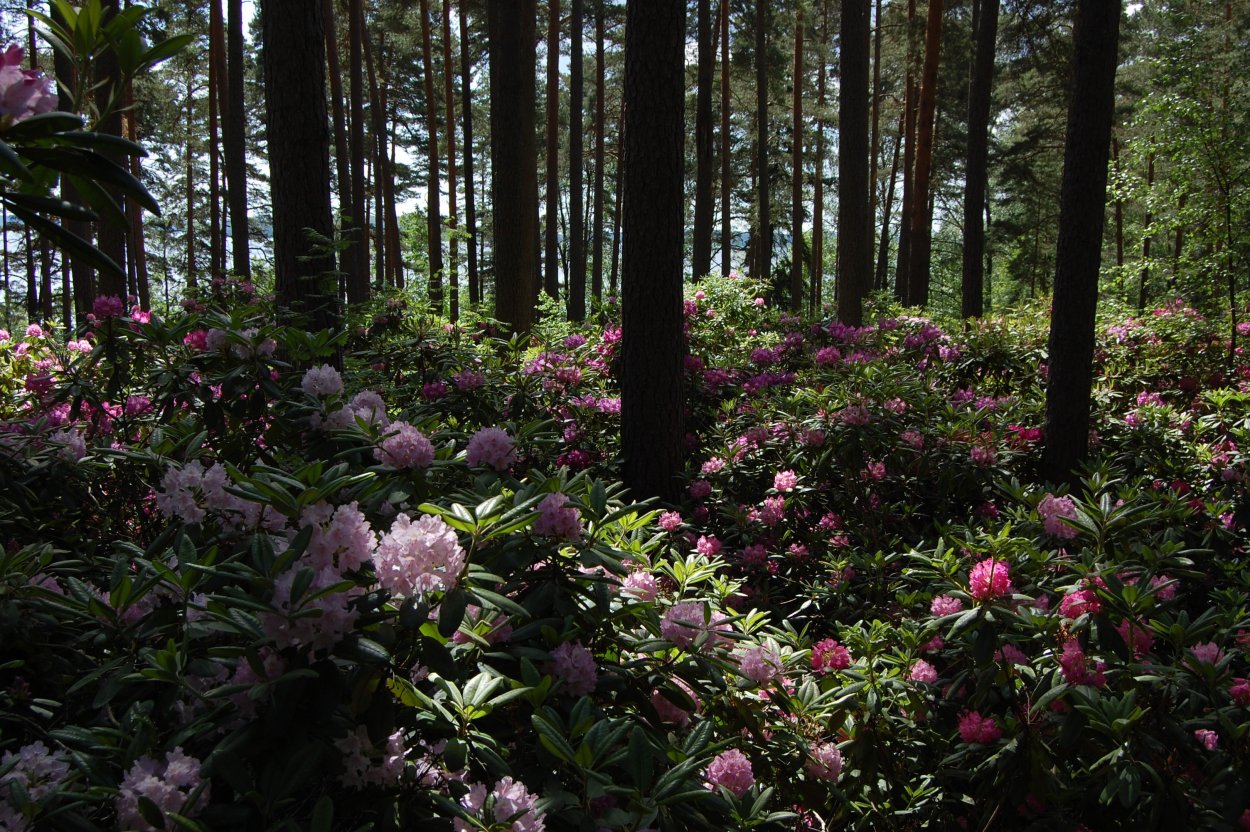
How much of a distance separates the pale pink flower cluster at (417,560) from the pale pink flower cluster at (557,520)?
0.80 feet

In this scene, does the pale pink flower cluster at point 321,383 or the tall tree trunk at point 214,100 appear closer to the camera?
the pale pink flower cluster at point 321,383

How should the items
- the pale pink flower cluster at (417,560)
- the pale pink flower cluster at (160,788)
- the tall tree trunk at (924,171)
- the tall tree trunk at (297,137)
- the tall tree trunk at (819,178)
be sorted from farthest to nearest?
the tall tree trunk at (819,178), the tall tree trunk at (924,171), the tall tree trunk at (297,137), the pale pink flower cluster at (417,560), the pale pink flower cluster at (160,788)

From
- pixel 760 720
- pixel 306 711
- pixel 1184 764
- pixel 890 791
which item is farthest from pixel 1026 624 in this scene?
pixel 306 711

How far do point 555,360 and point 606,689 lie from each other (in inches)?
144

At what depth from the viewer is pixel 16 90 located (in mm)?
1189

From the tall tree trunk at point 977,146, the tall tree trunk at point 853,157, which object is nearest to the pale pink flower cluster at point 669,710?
the tall tree trunk at point 853,157

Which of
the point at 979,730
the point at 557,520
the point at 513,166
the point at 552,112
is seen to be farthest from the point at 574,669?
the point at 552,112

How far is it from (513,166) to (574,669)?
23.0 feet

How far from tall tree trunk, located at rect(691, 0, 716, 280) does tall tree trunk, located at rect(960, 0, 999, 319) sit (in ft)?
12.1

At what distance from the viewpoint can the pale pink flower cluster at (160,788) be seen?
3.51 ft

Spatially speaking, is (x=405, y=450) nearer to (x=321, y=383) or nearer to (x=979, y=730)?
(x=321, y=383)

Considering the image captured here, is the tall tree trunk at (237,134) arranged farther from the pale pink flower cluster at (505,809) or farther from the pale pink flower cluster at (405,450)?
the pale pink flower cluster at (505,809)

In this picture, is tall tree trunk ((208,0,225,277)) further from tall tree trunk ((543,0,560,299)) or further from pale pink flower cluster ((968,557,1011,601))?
pale pink flower cluster ((968,557,1011,601))

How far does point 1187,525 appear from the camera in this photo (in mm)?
3104
